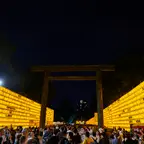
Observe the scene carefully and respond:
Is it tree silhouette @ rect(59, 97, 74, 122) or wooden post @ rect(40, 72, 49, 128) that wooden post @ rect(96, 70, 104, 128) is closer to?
wooden post @ rect(40, 72, 49, 128)

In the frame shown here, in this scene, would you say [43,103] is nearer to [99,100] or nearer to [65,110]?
[99,100]

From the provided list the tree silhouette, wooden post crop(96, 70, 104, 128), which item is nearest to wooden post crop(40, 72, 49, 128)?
wooden post crop(96, 70, 104, 128)

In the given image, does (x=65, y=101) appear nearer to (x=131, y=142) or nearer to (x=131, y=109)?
(x=131, y=109)

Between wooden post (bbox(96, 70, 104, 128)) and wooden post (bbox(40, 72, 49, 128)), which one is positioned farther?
wooden post (bbox(40, 72, 49, 128))

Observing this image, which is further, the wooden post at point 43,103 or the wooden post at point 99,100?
the wooden post at point 43,103

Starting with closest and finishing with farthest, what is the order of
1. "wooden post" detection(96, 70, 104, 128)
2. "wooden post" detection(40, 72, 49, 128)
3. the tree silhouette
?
"wooden post" detection(96, 70, 104, 128), "wooden post" detection(40, 72, 49, 128), the tree silhouette

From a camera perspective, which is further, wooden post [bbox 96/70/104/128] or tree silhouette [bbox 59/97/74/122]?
tree silhouette [bbox 59/97/74/122]

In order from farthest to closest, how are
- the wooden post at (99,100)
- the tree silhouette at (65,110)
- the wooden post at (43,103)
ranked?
the tree silhouette at (65,110), the wooden post at (43,103), the wooden post at (99,100)

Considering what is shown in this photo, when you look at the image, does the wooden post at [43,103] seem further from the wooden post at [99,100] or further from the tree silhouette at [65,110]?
the tree silhouette at [65,110]

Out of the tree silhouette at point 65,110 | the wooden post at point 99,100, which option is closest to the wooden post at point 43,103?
the wooden post at point 99,100

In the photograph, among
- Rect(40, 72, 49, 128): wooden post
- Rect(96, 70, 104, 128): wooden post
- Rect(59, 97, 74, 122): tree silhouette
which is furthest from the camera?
Rect(59, 97, 74, 122): tree silhouette

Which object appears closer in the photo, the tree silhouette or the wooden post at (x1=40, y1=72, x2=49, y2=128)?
the wooden post at (x1=40, y1=72, x2=49, y2=128)

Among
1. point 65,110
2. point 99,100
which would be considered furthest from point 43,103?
point 65,110

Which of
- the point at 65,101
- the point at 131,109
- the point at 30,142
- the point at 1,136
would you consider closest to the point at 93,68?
the point at 131,109
